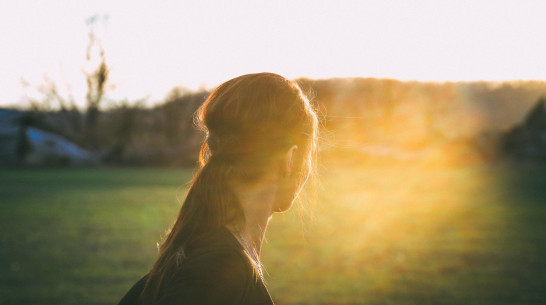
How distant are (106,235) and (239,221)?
314 inches

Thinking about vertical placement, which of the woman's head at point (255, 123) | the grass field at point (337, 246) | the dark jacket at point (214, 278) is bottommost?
the grass field at point (337, 246)

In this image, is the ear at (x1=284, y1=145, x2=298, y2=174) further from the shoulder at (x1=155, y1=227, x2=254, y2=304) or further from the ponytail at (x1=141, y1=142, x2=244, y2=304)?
the shoulder at (x1=155, y1=227, x2=254, y2=304)

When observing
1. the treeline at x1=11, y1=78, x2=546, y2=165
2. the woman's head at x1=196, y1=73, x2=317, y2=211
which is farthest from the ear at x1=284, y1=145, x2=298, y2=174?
the treeline at x1=11, y1=78, x2=546, y2=165

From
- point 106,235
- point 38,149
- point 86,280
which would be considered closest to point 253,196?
point 86,280

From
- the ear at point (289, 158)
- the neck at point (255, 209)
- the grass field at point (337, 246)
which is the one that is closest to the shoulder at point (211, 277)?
the neck at point (255, 209)

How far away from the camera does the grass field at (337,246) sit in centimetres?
541

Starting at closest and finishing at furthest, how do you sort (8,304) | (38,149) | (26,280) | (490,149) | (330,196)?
1. (8,304)
2. (26,280)
3. (330,196)
4. (490,149)
5. (38,149)

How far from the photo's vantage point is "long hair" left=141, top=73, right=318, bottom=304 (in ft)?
3.88

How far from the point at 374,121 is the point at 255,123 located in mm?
30918

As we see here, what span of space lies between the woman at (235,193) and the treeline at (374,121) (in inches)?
844

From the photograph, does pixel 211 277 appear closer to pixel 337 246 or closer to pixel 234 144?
pixel 234 144

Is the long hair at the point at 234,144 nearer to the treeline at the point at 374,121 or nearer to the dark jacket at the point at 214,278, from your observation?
the dark jacket at the point at 214,278

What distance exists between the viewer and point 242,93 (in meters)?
1.20

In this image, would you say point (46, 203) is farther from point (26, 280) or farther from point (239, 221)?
point (239, 221)
